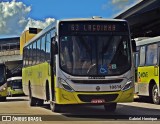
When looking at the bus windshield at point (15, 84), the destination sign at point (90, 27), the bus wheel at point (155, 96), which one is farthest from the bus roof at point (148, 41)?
the bus windshield at point (15, 84)

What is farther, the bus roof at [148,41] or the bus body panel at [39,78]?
the bus roof at [148,41]

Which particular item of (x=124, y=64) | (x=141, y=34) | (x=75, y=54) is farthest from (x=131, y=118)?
(x=141, y=34)

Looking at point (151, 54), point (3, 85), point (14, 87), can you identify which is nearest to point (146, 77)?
point (151, 54)

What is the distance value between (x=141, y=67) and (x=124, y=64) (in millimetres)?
8964

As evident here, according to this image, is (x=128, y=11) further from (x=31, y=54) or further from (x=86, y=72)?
(x=86, y=72)

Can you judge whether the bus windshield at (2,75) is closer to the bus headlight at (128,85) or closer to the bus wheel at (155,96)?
the bus wheel at (155,96)

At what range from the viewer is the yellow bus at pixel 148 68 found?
68.5 ft

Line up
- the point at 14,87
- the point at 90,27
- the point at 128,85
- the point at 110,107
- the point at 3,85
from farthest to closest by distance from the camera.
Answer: the point at 14,87 → the point at 3,85 → the point at 110,107 → the point at 90,27 → the point at 128,85

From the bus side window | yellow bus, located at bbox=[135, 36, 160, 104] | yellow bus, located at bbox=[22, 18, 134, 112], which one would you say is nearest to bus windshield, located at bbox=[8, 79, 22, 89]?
yellow bus, located at bbox=[135, 36, 160, 104]

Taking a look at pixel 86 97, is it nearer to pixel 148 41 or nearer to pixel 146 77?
pixel 146 77

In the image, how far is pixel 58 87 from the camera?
13812 mm

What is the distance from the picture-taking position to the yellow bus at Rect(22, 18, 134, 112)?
1370 centimetres

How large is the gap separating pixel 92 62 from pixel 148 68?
27.7 ft

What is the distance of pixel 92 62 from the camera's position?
1391cm
